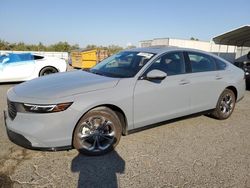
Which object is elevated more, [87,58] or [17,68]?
[87,58]

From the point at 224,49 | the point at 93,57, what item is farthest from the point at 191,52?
the point at 224,49

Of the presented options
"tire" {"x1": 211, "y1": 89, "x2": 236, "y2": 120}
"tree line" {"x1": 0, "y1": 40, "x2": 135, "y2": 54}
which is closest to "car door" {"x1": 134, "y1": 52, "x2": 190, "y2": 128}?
"tire" {"x1": 211, "y1": 89, "x2": 236, "y2": 120}

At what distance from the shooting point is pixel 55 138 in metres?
3.04

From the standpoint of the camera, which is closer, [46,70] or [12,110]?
[12,110]

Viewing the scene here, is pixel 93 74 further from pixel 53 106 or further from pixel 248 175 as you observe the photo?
pixel 248 175

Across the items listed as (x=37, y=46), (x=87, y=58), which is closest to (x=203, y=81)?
(x=87, y=58)

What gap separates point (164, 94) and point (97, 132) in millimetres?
1280

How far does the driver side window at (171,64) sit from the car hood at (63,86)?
872mm

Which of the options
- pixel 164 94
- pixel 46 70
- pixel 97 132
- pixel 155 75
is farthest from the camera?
pixel 46 70

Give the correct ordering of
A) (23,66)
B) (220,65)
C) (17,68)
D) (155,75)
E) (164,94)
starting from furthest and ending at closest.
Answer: (23,66), (17,68), (220,65), (164,94), (155,75)

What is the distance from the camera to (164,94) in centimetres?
393

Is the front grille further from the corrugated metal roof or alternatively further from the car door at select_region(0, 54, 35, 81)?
the corrugated metal roof

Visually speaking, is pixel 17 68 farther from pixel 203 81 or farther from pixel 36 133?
pixel 203 81

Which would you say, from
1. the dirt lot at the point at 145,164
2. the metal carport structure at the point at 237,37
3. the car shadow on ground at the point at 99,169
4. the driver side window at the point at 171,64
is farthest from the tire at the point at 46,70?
the metal carport structure at the point at 237,37
